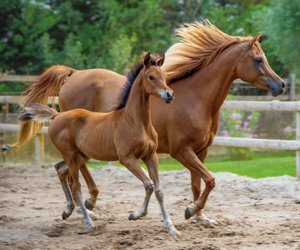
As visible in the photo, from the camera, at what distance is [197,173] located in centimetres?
677

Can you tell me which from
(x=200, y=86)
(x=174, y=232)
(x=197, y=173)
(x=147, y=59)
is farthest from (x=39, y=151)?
(x=174, y=232)

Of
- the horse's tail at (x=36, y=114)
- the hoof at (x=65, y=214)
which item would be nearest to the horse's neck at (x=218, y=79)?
the horse's tail at (x=36, y=114)

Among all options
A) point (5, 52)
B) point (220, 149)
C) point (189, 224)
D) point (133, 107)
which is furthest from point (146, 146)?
point (5, 52)

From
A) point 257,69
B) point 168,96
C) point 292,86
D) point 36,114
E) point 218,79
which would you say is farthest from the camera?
point 292,86

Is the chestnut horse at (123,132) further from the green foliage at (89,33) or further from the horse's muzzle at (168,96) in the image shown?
the green foliage at (89,33)

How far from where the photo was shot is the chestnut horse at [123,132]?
6277mm

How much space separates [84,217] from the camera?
6777 mm

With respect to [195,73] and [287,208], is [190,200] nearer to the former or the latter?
[287,208]

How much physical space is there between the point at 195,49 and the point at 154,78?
1.31 m

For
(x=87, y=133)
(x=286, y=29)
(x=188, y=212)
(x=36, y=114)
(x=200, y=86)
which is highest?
(x=286, y=29)

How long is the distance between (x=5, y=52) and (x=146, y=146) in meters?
10.3

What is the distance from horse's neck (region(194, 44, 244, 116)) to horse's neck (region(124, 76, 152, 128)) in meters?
0.79

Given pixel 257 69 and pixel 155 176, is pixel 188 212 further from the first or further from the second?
pixel 257 69

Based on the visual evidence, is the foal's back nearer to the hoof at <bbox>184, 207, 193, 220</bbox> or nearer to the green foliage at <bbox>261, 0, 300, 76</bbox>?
the hoof at <bbox>184, 207, 193, 220</bbox>
